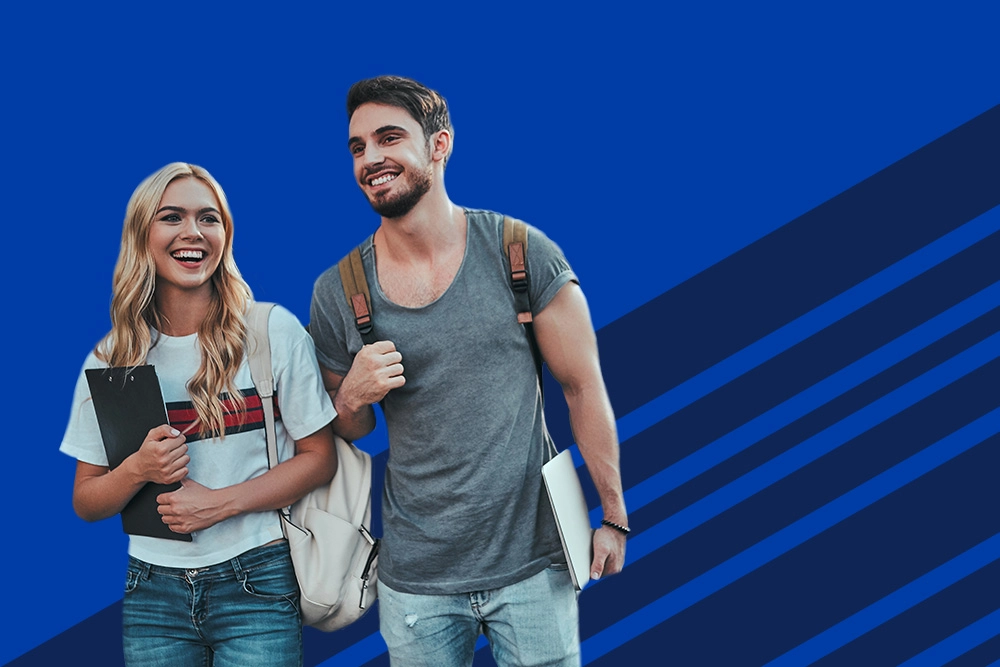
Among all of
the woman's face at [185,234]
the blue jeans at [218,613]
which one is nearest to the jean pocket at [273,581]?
the blue jeans at [218,613]

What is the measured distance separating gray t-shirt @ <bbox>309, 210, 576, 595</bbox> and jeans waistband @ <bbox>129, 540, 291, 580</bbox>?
389mm

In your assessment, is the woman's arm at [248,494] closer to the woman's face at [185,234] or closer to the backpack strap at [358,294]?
the backpack strap at [358,294]

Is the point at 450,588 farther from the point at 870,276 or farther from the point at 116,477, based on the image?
the point at 870,276

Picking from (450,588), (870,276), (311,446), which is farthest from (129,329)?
(870,276)

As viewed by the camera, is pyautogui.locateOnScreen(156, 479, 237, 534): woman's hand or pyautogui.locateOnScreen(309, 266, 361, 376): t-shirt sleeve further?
pyautogui.locateOnScreen(309, 266, 361, 376): t-shirt sleeve

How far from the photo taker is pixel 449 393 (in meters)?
3.20

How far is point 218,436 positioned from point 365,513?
589mm

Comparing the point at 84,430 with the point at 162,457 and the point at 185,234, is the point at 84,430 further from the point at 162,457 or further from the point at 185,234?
the point at 185,234

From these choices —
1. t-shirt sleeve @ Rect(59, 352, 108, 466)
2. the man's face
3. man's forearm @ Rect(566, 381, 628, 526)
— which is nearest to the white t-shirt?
t-shirt sleeve @ Rect(59, 352, 108, 466)

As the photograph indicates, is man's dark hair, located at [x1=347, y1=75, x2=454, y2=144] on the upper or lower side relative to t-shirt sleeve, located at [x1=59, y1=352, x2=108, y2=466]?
upper

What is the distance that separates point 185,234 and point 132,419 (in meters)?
0.62

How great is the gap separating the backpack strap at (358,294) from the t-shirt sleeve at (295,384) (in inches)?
8.1

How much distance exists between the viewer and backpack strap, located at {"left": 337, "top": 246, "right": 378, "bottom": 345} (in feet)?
10.6

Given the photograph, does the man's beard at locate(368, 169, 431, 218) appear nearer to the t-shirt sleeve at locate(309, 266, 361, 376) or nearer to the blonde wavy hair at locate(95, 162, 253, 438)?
the t-shirt sleeve at locate(309, 266, 361, 376)
